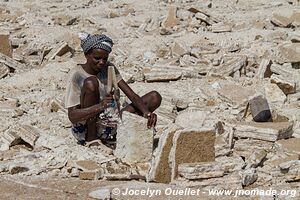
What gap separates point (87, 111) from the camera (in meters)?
5.69

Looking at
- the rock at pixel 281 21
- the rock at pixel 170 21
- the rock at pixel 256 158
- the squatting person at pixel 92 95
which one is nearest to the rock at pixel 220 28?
the rock at pixel 281 21

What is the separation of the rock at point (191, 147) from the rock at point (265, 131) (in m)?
0.80

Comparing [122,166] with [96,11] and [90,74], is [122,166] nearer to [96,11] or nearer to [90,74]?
[90,74]

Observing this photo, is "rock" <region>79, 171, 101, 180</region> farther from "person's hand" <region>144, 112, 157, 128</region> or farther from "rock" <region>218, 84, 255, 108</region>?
"rock" <region>218, 84, 255, 108</region>

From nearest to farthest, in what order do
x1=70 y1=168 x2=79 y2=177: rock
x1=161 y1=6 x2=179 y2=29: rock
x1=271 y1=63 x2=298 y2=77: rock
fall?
x1=70 y1=168 x2=79 y2=177: rock
x1=271 y1=63 x2=298 y2=77: rock
x1=161 y1=6 x2=179 y2=29: rock

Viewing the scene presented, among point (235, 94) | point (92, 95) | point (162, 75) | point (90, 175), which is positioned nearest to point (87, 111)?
point (92, 95)

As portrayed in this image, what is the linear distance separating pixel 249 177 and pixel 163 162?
67cm

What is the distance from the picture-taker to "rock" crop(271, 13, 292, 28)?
11.6 metres

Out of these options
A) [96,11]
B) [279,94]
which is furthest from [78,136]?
[96,11]

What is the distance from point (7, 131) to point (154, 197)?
2.19 meters

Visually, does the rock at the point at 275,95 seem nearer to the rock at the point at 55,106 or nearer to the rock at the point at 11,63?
the rock at the point at 55,106

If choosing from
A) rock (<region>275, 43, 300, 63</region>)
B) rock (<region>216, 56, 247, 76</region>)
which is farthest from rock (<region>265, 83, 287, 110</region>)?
rock (<region>275, 43, 300, 63</region>)

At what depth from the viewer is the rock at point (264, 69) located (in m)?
8.49

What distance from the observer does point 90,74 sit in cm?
591
